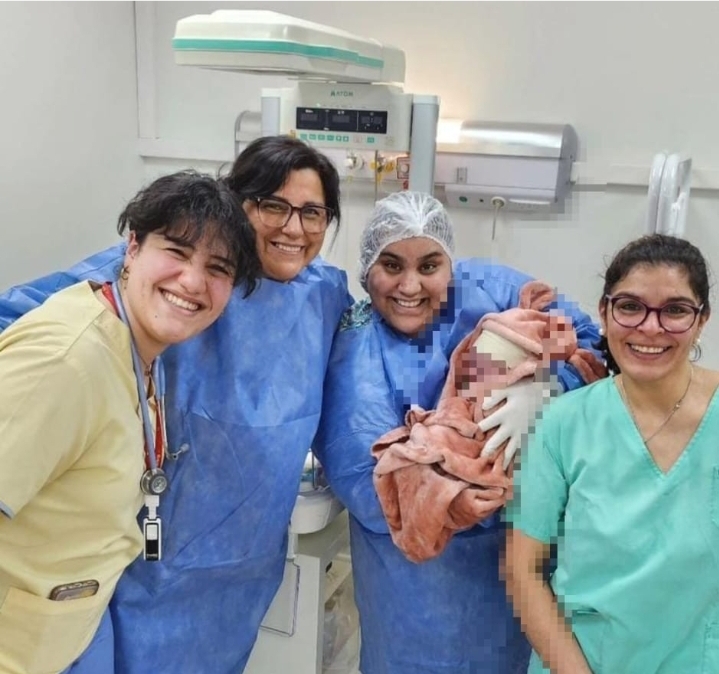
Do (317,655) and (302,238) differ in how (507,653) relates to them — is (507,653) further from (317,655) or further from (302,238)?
(302,238)

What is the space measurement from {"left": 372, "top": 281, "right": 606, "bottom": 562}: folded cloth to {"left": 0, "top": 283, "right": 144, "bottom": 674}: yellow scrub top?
0.43m

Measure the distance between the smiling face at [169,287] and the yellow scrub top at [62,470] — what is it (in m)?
0.05

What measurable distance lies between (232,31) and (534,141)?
1092 millimetres

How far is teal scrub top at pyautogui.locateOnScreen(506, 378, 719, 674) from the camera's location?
111cm

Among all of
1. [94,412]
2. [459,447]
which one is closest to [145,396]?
[94,412]

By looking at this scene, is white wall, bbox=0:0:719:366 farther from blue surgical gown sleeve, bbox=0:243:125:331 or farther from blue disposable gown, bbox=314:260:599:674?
blue surgical gown sleeve, bbox=0:243:125:331

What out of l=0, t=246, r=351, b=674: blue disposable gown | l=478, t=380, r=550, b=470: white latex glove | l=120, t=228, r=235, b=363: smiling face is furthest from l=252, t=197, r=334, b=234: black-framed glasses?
l=478, t=380, r=550, b=470: white latex glove

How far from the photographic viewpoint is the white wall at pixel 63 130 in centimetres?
240

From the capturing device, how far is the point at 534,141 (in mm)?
2314

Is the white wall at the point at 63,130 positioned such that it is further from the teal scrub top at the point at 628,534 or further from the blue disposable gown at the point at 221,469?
the teal scrub top at the point at 628,534

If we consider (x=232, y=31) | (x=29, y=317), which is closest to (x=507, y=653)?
(x=29, y=317)

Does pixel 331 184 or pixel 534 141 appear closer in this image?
pixel 331 184

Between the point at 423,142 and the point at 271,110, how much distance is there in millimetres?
469

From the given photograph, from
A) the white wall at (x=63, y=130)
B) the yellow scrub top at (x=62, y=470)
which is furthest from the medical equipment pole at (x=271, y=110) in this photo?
the yellow scrub top at (x=62, y=470)
